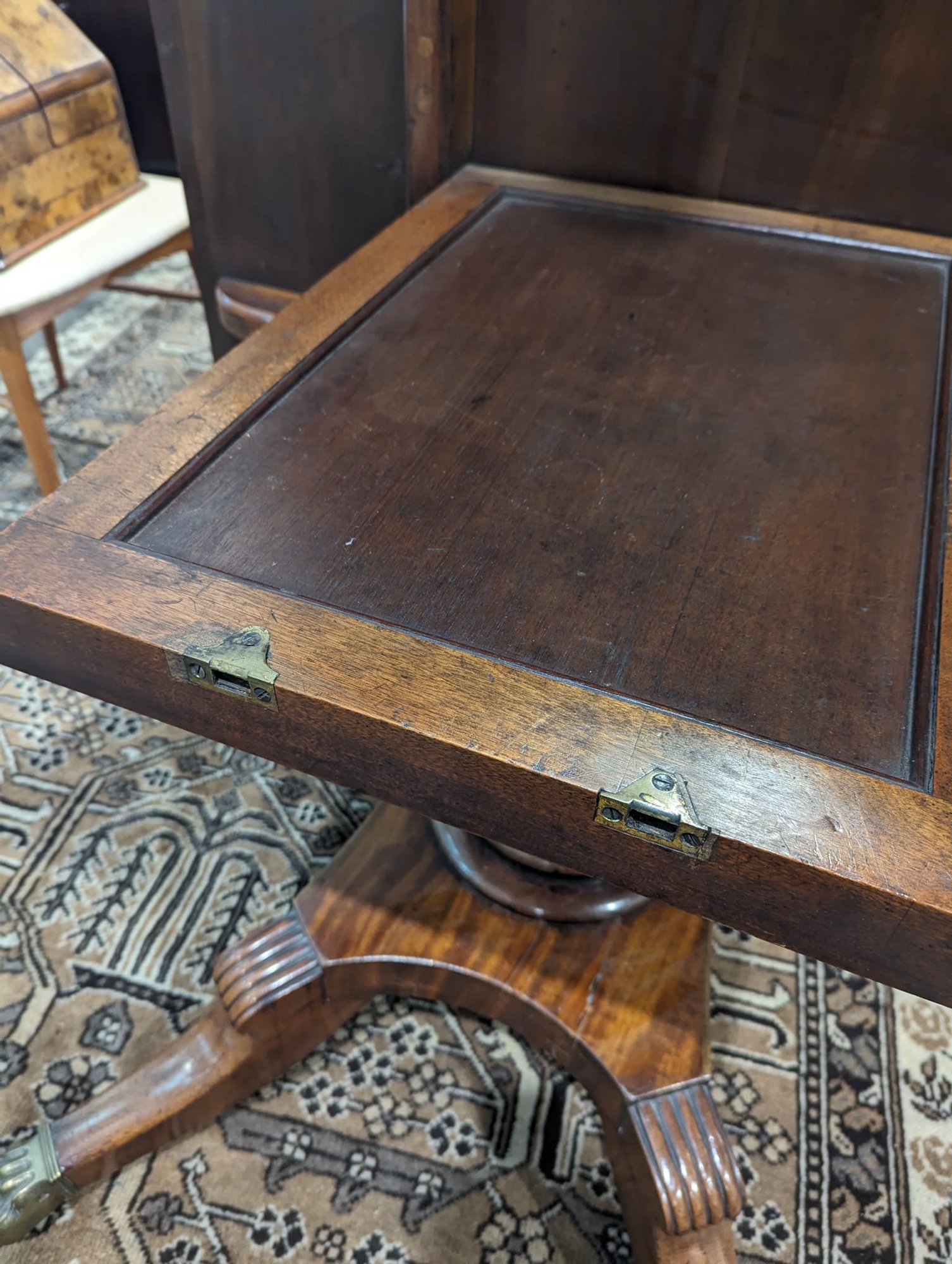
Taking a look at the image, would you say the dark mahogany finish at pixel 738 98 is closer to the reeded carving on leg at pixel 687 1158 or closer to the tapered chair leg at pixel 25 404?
the tapered chair leg at pixel 25 404

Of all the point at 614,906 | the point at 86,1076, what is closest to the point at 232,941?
the point at 86,1076

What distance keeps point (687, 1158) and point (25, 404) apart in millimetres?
1443

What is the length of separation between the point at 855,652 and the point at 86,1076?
918mm

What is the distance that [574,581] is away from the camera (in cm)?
58

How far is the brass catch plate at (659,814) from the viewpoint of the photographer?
17.6 inches

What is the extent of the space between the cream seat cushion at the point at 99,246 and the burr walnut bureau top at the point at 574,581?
31.6 inches

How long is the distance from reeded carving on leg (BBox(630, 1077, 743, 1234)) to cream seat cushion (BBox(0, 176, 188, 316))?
137cm

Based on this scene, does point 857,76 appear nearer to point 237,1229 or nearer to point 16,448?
point 237,1229

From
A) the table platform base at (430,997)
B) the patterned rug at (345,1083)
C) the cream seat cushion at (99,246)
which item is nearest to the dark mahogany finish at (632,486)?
the table platform base at (430,997)

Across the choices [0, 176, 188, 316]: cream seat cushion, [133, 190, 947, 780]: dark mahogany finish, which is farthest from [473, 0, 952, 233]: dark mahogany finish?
[0, 176, 188, 316]: cream seat cushion

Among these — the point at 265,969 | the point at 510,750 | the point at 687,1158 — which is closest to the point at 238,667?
the point at 510,750

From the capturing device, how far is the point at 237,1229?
87 centimetres

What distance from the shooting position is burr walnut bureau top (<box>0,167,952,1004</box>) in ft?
1.53

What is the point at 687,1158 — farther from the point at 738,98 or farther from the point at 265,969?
the point at 738,98
